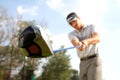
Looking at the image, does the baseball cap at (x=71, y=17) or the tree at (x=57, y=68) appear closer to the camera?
the baseball cap at (x=71, y=17)

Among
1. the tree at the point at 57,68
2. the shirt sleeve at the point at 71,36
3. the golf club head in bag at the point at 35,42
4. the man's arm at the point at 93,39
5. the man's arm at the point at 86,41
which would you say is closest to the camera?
the golf club head in bag at the point at 35,42

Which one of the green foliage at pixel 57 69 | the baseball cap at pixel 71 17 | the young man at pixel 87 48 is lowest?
the green foliage at pixel 57 69

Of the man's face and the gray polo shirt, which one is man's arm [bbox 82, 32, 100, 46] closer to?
the gray polo shirt

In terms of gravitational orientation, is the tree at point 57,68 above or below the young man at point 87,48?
below

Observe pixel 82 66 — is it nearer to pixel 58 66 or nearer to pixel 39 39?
pixel 39 39

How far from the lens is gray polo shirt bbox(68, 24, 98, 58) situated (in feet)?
16.9

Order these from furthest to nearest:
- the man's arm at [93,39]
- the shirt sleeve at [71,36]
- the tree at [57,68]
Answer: the tree at [57,68] → the shirt sleeve at [71,36] → the man's arm at [93,39]

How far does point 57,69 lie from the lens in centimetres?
6150

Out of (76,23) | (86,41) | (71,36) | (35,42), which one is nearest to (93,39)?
(86,41)

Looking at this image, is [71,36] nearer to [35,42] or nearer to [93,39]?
[93,39]

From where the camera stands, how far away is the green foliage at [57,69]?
5966cm

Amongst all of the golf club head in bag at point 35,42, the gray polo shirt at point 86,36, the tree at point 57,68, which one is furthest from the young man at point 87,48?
the tree at point 57,68

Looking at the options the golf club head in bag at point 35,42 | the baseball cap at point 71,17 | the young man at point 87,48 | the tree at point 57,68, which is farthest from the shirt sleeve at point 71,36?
the tree at point 57,68

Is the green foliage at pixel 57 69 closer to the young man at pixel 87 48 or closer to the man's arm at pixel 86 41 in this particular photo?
the young man at pixel 87 48
